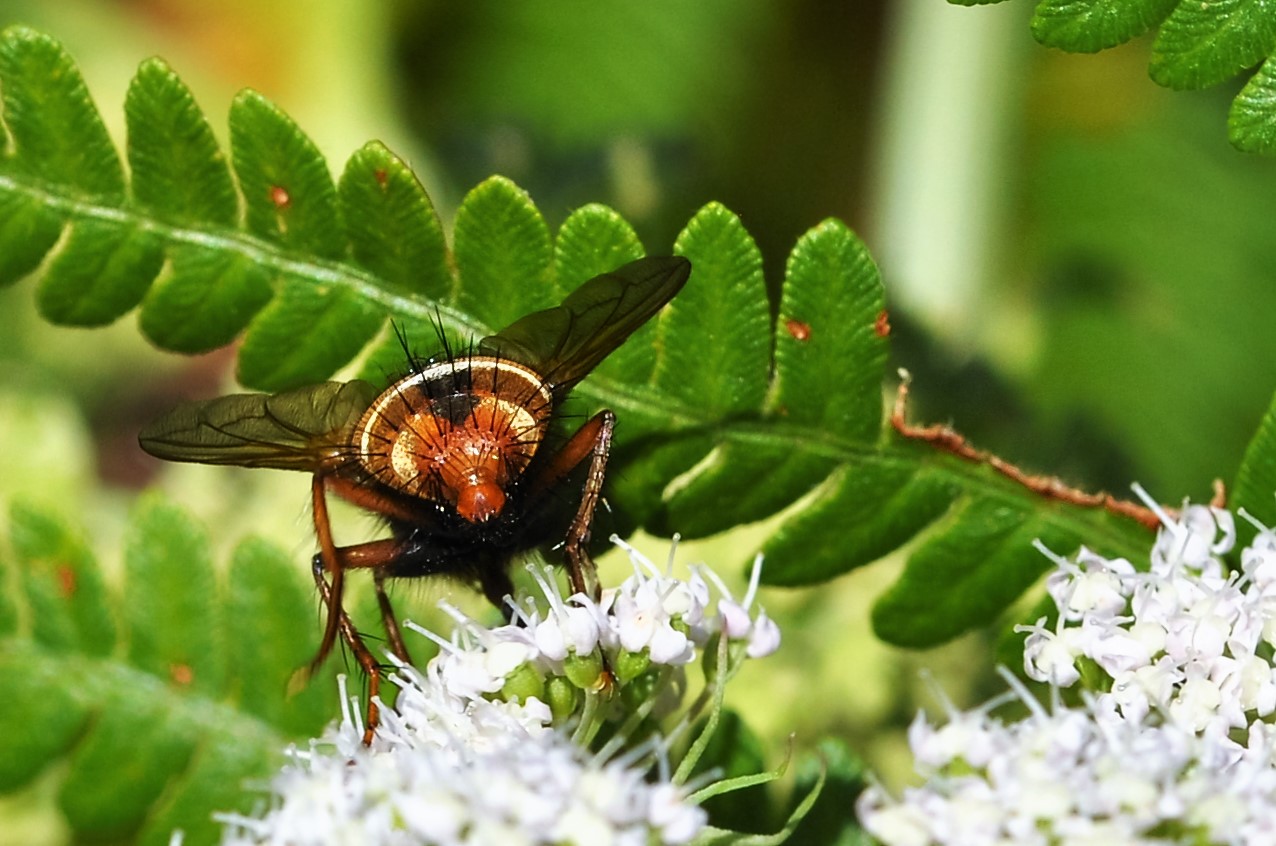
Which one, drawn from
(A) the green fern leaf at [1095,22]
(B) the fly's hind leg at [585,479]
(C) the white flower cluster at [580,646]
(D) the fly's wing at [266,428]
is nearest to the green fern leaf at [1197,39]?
(A) the green fern leaf at [1095,22]

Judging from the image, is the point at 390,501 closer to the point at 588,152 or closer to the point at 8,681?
the point at 8,681

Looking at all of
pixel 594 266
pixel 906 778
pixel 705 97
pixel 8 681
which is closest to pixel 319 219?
pixel 594 266

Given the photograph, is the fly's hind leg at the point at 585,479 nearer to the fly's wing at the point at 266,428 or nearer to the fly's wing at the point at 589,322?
the fly's wing at the point at 589,322

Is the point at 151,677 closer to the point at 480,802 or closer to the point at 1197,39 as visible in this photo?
the point at 480,802

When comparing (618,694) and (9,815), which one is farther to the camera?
(9,815)

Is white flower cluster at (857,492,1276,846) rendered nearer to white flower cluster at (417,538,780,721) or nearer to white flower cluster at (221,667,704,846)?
white flower cluster at (221,667,704,846)

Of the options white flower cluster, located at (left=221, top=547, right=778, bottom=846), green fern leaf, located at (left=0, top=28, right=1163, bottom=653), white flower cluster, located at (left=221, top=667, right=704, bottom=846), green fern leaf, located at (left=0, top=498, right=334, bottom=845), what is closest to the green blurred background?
green fern leaf, located at (left=0, top=498, right=334, bottom=845)
